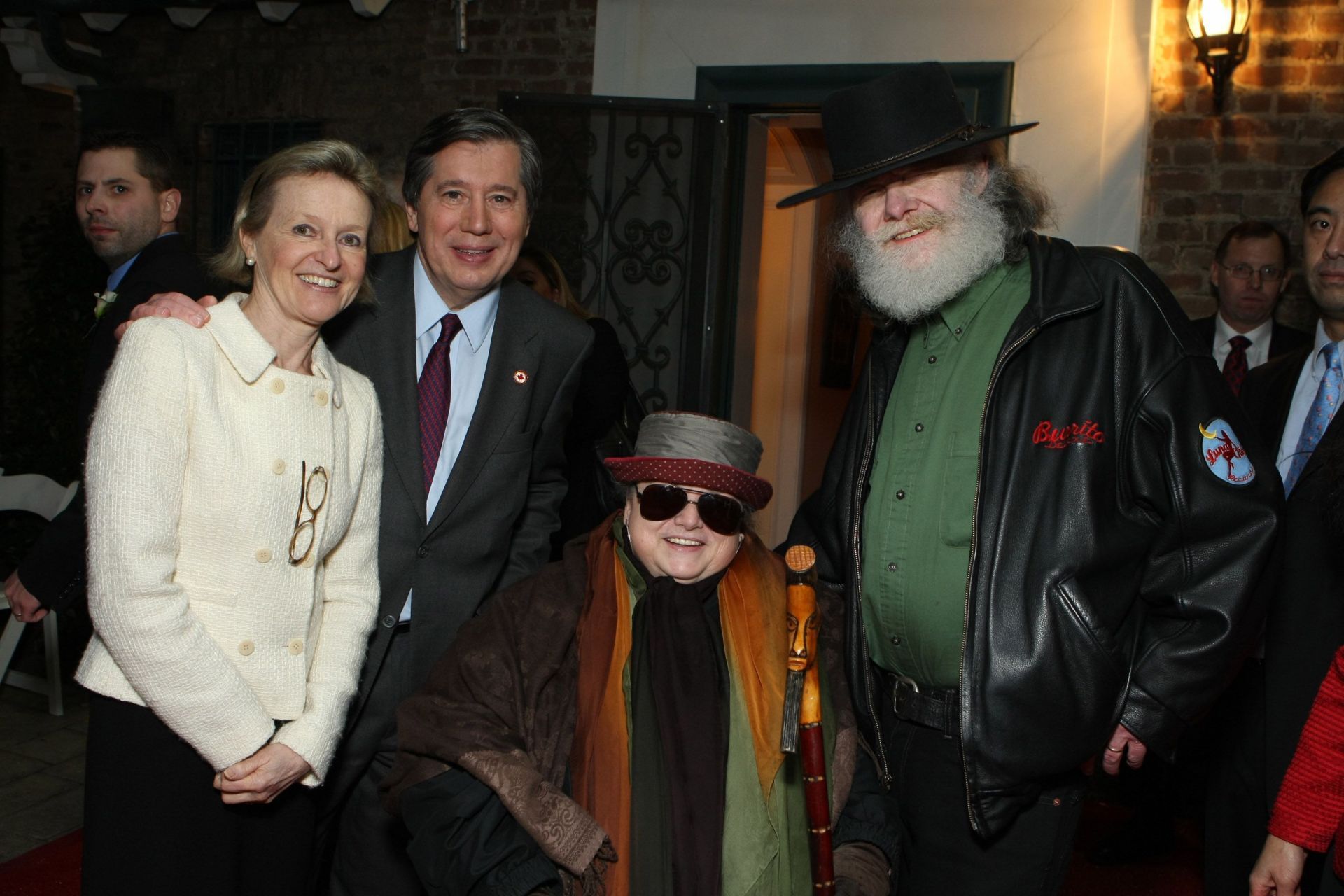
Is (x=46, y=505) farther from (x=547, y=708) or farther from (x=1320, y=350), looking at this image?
(x=1320, y=350)

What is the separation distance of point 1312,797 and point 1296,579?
766mm

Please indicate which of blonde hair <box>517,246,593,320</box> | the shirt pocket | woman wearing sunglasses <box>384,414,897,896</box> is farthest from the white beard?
blonde hair <box>517,246,593,320</box>

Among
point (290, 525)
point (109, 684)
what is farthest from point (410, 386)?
point (109, 684)

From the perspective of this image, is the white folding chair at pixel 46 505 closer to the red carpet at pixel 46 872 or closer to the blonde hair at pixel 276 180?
the red carpet at pixel 46 872

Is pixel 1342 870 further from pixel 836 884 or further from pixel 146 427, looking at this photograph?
pixel 146 427

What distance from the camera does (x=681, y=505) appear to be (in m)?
2.48

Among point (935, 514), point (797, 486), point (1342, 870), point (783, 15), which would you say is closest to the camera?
point (1342, 870)

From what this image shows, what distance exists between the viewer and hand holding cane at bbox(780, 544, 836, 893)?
7.54ft

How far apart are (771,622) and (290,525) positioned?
1.02 meters

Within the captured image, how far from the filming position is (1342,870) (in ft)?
6.72

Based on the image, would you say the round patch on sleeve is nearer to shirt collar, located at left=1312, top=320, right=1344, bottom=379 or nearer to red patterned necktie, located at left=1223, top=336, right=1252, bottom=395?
shirt collar, located at left=1312, top=320, right=1344, bottom=379

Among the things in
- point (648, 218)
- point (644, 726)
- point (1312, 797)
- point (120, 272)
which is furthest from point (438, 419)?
point (648, 218)

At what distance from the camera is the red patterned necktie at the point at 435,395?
112 inches

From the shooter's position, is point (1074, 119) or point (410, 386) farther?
point (1074, 119)
